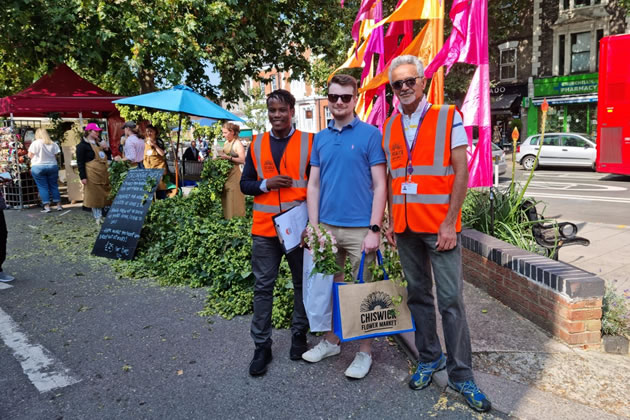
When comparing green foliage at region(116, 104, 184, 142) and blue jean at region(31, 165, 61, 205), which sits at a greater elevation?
green foliage at region(116, 104, 184, 142)

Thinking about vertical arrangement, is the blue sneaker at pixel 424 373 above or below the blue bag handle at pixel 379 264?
below

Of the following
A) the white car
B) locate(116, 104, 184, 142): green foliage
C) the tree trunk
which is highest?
the tree trunk

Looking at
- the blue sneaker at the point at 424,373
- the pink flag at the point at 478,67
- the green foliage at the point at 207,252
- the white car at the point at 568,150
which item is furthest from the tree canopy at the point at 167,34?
the white car at the point at 568,150

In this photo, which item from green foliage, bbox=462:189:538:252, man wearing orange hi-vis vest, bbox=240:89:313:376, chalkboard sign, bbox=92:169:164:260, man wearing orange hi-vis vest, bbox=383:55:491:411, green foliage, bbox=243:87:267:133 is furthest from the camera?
green foliage, bbox=243:87:267:133

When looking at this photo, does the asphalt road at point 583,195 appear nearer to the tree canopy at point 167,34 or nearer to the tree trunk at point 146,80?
the tree canopy at point 167,34

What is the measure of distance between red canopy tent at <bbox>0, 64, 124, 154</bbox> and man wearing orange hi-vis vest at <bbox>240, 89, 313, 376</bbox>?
9.96 meters

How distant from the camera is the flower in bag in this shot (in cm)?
310

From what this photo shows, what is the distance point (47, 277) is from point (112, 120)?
9409 mm

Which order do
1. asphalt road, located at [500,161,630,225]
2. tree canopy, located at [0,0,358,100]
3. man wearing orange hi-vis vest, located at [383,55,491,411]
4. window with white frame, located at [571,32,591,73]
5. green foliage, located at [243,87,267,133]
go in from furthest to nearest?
green foliage, located at [243,87,267,133] → window with white frame, located at [571,32,591,73] → tree canopy, located at [0,0,358,100] → asphalt road, located at [500,161,630,225] → man wearing orange hi-vis vest, located at [383,55,491,411]

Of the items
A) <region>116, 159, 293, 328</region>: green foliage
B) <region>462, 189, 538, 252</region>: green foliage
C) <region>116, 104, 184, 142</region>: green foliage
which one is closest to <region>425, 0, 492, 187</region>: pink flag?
<region>462, 189, 538, 252</region>: green foliage

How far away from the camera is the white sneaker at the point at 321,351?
3.47 metres

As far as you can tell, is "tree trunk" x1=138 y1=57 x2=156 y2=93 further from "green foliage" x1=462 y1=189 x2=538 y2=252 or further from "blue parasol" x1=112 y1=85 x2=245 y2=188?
"green foliage" x1=462 y1=189 x2=538 y2=252

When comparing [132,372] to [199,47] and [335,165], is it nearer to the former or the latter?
[335,165]

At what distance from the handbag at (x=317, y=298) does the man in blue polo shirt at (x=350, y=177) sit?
0.23 m
